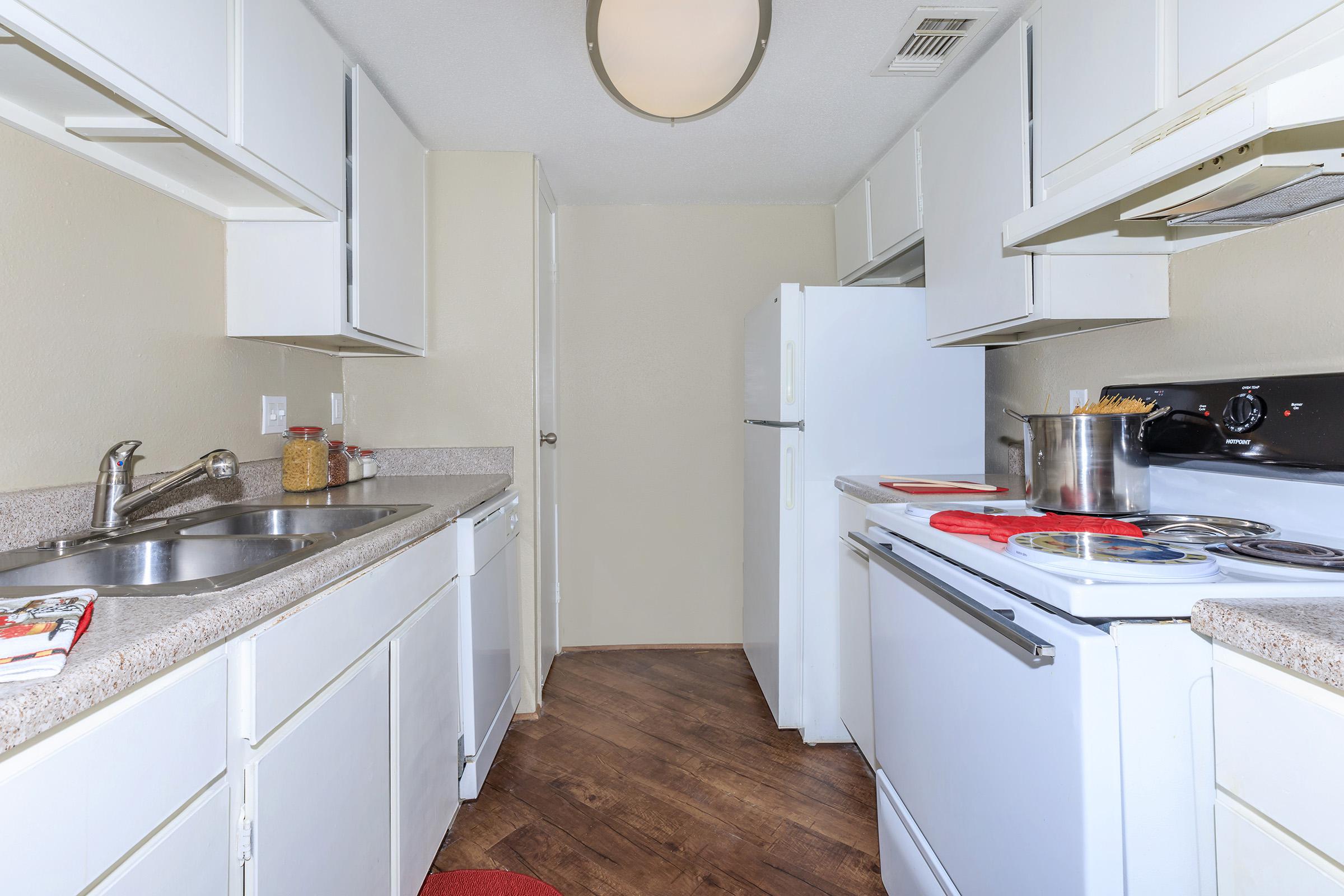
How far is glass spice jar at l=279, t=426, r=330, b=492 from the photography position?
200 cm

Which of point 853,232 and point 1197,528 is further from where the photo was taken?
point 853,232

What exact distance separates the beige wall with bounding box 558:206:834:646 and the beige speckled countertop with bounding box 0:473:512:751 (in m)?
1.92

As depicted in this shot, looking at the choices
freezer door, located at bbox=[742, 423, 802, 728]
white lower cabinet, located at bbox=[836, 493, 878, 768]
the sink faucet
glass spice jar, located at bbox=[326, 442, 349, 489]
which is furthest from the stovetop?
glass spice jar, located at bbox=[326, 442, 349, 489]

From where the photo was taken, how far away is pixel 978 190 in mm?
1860

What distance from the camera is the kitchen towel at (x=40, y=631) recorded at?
582 mm

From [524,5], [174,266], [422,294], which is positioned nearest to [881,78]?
[524,5]

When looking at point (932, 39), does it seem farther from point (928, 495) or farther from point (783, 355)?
point (928, 495)

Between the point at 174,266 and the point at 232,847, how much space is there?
51.6 inches

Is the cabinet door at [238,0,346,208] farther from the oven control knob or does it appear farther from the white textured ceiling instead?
the oven control knob

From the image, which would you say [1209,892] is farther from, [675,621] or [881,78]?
[675,621]

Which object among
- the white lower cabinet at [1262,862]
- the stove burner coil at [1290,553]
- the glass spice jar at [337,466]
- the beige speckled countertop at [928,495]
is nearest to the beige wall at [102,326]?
the glass spice jar at [337,466]

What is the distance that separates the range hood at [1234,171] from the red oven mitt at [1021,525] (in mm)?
539

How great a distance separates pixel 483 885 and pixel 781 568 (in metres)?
1.26

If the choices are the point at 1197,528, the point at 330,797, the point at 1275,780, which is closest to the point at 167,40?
the point at 330,797
